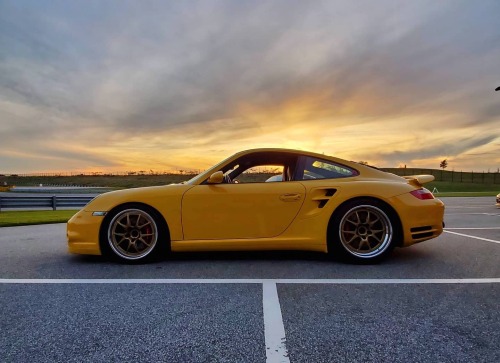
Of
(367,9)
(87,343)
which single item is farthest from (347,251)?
(367,9)

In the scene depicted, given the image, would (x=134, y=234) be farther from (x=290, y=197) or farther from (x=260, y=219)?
(x=290, y=197)

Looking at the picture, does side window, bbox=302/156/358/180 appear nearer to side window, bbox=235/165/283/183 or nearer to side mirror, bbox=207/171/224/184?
side window, bbox=235/165/283/183

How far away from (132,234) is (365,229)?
8.56ft

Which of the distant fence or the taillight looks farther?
the distant fence

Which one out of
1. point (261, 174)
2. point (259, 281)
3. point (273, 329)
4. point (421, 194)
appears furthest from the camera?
point (261, 174)

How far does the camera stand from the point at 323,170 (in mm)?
4125

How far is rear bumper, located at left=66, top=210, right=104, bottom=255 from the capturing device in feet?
12.9

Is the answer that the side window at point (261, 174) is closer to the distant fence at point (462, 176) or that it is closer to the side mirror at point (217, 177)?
the side mirror at point (217, 177)

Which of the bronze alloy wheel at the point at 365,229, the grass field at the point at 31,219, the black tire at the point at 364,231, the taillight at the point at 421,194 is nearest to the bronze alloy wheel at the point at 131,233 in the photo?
the black tire at the point at 364,231

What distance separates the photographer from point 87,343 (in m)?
1.92

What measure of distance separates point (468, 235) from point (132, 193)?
210 inches

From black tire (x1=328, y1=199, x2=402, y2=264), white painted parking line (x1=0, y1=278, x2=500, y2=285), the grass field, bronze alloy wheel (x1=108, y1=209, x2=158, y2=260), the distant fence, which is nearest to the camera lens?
white painted parking line (x1=0, y1=278, x2=500, y2=285)

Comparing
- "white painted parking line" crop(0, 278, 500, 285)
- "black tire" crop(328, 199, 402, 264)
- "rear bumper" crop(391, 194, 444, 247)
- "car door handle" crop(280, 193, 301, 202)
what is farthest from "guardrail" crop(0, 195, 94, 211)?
"rear bumper" crop(391, 194, 444, 247)

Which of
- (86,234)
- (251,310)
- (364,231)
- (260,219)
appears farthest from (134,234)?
(364,231)
